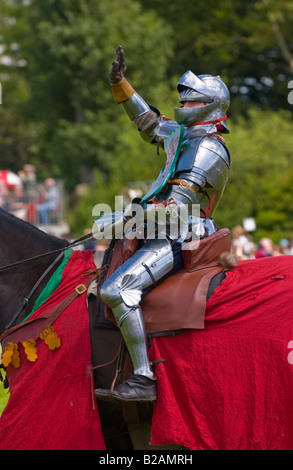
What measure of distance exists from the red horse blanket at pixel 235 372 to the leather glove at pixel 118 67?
1.88 metres

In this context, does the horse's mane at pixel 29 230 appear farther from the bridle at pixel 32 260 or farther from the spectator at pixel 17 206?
the spectator at pixel 17 206

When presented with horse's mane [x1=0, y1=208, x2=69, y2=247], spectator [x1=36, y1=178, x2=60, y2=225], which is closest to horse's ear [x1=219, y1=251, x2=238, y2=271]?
horse's mane [x1=0, y1=208, x2=69, y2=247]

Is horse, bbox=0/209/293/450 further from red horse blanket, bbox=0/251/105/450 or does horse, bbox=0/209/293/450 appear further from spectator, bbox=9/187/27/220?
spectator, bbox=9/187/27/220

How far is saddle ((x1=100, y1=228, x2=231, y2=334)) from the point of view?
5.01 metres

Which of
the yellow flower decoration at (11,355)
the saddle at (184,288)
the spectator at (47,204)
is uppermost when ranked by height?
the spectator at (47,204)

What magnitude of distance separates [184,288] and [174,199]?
670 mm

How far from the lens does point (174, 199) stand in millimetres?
5102

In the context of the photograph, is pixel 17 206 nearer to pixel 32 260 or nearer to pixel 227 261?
pixel 32 260

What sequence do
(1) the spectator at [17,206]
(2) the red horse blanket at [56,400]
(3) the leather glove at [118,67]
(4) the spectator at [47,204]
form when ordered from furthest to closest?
(4) the spectator at [47,204]
(1) the spectator at [17,206]
(3) the leather glove at [118,67]
(2) the red horse blanket at [56,400]

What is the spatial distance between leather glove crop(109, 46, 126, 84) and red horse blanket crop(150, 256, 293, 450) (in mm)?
1876

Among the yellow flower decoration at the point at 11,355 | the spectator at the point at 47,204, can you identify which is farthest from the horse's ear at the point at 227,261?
the spectator at the point at 47,204

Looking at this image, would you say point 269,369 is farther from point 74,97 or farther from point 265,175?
point 74,97

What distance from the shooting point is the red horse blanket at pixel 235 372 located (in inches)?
187
